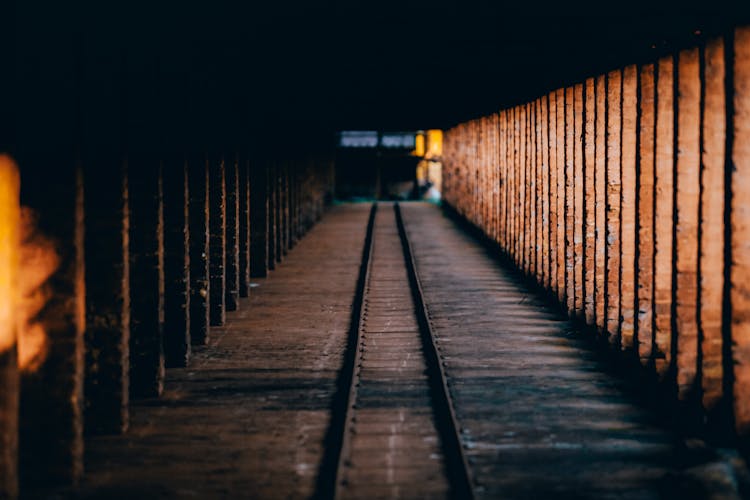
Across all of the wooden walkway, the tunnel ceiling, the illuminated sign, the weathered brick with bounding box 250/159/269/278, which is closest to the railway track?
the wooden walkway

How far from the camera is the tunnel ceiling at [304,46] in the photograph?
5.11m

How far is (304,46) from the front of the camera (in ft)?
23.2

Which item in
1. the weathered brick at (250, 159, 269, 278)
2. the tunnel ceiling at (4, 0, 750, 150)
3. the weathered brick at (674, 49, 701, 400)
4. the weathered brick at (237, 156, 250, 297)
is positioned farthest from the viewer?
the weathered brick at (250, 159, 269, 278)

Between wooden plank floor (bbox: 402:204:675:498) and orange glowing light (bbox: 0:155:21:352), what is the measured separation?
9.34 feet

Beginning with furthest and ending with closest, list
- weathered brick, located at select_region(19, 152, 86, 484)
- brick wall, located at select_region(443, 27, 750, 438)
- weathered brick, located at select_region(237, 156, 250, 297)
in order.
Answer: weathered brick, located at select_region(237, 156, 250, 297)
brick wall, located at select_region(443, 27, 750, 438)
weathered brick, located at select_region(19, 152, 86, 484)

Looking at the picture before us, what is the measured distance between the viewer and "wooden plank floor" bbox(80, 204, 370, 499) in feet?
17.3

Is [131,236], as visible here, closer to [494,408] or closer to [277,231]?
[494,408]

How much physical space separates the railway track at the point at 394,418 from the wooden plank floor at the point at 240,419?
7.9 inches

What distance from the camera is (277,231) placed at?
1620 cm

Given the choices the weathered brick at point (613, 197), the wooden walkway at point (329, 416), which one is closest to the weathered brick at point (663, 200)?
the wooden walkway at point (329, 416)

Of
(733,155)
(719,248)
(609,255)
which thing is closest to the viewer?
(733,155)

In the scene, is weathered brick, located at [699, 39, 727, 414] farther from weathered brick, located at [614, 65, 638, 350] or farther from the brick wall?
weathered brick, located at [614, 65, 638, 350]

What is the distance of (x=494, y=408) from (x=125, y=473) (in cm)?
291

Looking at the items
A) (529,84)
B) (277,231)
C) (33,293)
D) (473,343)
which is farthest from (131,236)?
(277,231)
